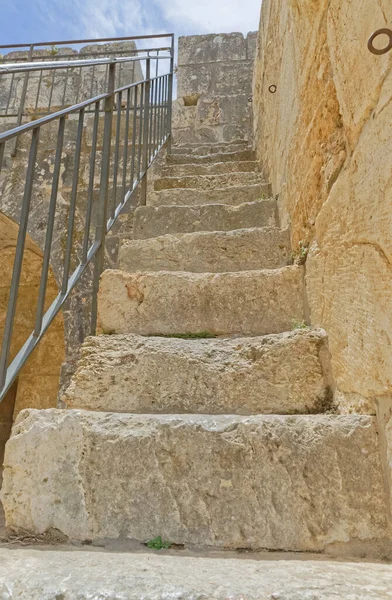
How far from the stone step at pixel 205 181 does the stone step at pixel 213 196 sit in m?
0.25

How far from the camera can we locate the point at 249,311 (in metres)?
1.64

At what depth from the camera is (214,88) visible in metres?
5.59

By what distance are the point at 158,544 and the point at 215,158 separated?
10.6 ft

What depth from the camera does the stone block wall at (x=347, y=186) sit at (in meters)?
0.95

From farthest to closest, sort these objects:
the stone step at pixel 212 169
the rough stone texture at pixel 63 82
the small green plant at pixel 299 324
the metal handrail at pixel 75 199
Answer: the rough stone texture at pixel 63 82, the stone step at pixel 212 169, the small green plant at pixel 299 324, the metal handrail at pixel 75 199

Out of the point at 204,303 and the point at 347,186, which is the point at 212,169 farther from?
the point at 347,186

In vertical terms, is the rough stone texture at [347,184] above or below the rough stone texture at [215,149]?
below

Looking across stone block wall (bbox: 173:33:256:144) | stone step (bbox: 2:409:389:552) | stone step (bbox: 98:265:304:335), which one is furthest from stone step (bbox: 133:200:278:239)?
stone block wall (bbox: 173:33:256:144)

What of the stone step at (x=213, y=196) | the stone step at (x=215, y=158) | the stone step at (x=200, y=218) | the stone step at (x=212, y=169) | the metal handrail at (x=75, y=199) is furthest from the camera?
the stone step at (x=215, y=158)

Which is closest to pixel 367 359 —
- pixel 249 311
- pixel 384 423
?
pixel 384 423

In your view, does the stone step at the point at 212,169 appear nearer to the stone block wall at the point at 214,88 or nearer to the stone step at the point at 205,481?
the stone block wall at the point at 214,88

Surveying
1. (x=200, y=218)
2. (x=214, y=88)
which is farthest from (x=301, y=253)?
(x=214, y=88)

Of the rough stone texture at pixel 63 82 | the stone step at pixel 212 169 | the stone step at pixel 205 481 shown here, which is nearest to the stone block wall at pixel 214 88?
the rough stone texture at pixel 63 82

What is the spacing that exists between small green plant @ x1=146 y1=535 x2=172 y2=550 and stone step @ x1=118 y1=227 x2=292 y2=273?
1.23 metres
